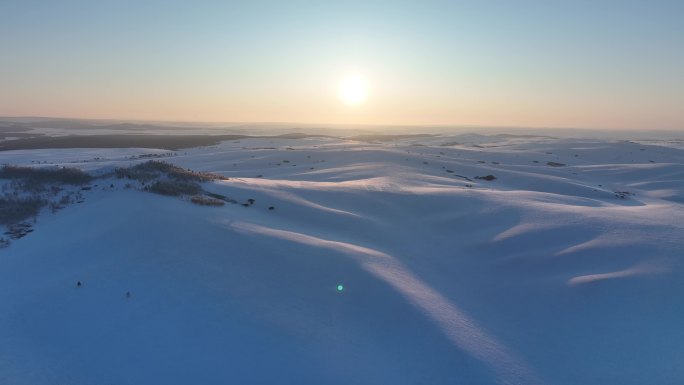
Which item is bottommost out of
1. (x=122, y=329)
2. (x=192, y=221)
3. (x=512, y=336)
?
(x=512, y=336)

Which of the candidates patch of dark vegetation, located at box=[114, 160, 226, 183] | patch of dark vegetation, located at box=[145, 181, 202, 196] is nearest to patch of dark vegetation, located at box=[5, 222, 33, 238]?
patch of dark vegetation, located at box=[145, 181, 202, 196]

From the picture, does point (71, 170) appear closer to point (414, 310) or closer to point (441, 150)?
point (414, 310)

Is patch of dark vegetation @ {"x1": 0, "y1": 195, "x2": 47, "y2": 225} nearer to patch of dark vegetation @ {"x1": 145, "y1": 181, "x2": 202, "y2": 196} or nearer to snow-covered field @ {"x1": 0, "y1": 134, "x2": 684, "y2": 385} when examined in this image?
snow-covered field @ {"x1": 0, "y1": 134, "x2": 684, "y2": 385}

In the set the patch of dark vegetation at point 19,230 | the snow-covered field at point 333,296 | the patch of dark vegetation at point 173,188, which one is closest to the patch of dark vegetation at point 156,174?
the patch of dark vegetation at point 173,188

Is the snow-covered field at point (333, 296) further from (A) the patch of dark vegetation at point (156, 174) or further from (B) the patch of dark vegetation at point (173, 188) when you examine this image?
(A) the patch of dark vegetation at point (156, 174)

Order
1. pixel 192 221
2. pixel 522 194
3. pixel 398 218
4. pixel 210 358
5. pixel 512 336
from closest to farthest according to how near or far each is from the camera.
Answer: pixel 210 358, pixel 512 336, pixel 192 221, pixel 398 218, pixel 522 194

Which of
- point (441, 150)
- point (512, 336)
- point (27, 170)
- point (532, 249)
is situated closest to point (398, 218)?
point (532, 249)
